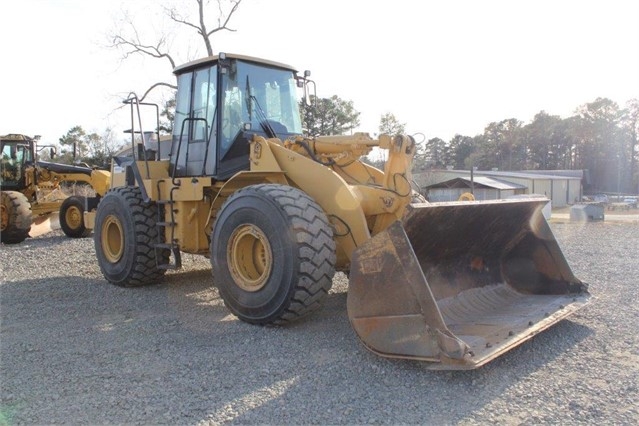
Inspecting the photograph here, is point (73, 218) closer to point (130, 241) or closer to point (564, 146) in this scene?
point (130, 241)

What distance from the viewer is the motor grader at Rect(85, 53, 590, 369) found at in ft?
13.4

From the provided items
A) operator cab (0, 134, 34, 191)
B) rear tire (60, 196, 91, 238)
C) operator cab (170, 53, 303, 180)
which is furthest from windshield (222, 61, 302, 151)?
operator cab (0, 134, 34, 191)

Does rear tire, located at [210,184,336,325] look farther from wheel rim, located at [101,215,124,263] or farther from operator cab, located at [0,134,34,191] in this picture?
operator cab, located at [0,134,34,191]

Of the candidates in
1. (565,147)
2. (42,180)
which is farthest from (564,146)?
(42,180)

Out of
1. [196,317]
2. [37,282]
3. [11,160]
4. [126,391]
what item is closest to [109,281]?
[37,282]

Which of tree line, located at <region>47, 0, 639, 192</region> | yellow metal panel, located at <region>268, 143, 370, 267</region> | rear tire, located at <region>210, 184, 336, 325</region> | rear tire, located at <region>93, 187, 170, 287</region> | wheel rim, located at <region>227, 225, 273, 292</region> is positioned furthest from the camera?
tree line, located at <region>47, 0, 639, 192</region>

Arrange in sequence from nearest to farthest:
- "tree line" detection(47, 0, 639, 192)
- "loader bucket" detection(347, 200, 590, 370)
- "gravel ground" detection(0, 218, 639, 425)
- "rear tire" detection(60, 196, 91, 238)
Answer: "gravel ground" detection(0, 218, 639, 425), "loader bucket" detection(347, 200, 590, 370), "rear tire" detection(60, 196, 91, 238), "tree line" detection(47, 0, 639, 192)

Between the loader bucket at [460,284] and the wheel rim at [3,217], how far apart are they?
36.9 feet

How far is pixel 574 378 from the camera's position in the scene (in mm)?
3889

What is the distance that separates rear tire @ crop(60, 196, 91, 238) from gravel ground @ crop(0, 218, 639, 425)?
312 inches

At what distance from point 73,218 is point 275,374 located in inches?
460

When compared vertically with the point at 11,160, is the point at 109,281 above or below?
below

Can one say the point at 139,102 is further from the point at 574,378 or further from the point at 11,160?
the point at 11,160

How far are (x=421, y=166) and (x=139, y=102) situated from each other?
4192 centimetres
